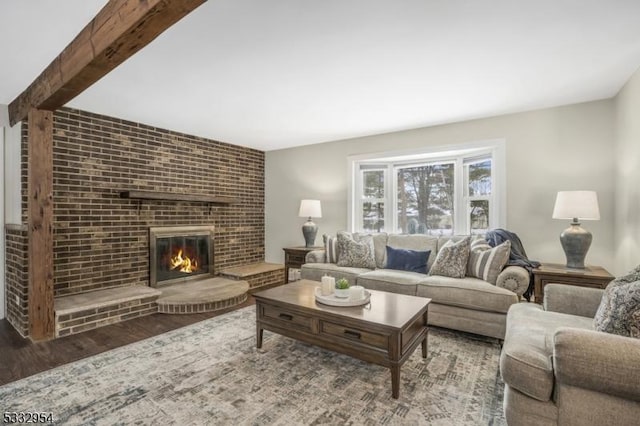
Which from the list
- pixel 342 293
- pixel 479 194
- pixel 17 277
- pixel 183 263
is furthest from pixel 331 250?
pixel 17 277

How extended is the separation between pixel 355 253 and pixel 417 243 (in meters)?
0.81

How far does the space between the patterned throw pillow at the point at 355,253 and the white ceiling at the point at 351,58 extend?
1.63 meters

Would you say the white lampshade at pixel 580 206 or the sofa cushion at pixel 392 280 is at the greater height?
the white lampshade at pixel 580 206

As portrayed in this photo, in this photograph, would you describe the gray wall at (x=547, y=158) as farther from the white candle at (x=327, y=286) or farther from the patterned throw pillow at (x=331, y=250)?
the white candle at (x=327, y=286)

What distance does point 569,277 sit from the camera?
9.37 ft

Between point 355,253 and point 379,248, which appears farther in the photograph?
point 379,248

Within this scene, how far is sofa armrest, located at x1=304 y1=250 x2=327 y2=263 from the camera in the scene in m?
4.42

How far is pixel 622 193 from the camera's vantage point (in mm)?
3023

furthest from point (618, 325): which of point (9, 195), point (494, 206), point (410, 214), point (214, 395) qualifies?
point (9, 195)

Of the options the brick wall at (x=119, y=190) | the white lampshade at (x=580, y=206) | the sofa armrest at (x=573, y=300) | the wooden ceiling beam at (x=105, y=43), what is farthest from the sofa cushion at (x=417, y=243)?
the wooden ceiling beam at (x=105, y=43)

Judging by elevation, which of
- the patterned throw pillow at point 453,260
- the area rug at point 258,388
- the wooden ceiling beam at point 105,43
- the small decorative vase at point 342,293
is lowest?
the area rug at point 258,388

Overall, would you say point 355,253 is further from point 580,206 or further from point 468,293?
point 580,206

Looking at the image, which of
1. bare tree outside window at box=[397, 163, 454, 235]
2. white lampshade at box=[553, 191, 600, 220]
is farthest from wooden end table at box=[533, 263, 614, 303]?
bare tree outside window at box=[397, 163, 454, 235]

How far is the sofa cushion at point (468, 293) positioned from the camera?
285 centimetres
